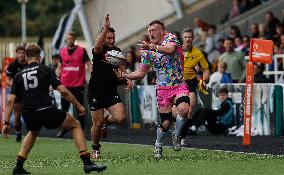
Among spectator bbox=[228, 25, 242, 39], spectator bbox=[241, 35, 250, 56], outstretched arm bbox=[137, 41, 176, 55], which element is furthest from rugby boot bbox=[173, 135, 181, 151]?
spectator bbox=[228, 25, 242, 39]

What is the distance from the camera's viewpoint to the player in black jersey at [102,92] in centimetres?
1850

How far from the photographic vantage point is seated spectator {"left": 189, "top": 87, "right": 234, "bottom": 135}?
2592 centimetres

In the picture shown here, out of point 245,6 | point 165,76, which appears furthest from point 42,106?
point 245,6

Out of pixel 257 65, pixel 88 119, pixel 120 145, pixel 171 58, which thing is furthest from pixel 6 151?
pixel 88 119

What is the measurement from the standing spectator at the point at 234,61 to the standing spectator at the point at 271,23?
1753 mm

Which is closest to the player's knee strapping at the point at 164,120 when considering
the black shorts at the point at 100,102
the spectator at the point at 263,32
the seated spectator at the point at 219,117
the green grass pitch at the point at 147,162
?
the green grass pitch at the point at 147,162

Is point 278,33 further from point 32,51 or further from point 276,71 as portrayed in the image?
point 32,51

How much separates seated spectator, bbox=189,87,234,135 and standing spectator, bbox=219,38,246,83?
6.35 feet

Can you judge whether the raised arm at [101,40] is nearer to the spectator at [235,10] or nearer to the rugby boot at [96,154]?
the rugby boot at [96,154]

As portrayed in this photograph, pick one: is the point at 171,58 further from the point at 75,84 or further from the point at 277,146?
the point at 75,84

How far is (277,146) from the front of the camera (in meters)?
21.1

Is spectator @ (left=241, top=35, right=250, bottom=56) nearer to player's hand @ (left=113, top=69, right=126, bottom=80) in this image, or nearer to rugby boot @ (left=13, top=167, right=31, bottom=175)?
player's hand @ (left=113, top=69, right=126, bottom=80)

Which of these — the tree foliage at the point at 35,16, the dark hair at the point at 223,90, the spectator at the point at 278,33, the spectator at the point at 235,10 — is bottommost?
the dark hair at the point at 223,90

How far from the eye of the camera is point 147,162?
17094mm
